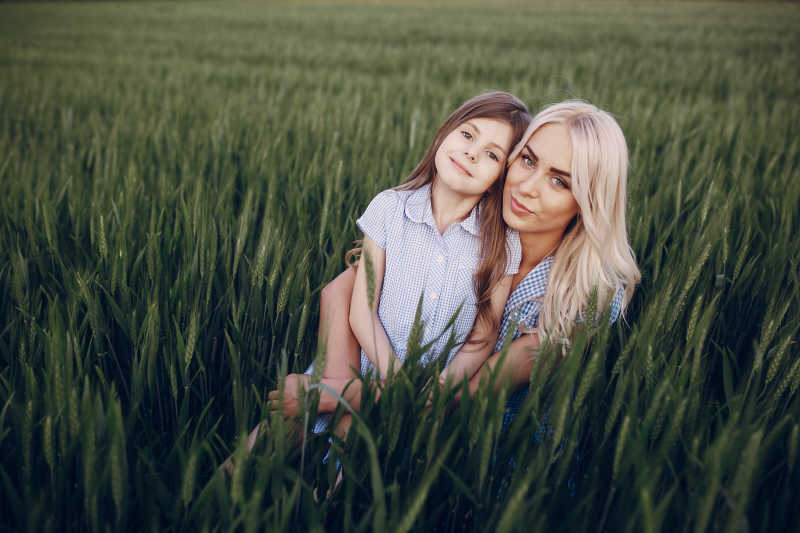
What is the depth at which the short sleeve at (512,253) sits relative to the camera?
3.89 ft

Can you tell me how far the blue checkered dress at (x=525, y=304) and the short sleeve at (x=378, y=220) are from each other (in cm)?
34

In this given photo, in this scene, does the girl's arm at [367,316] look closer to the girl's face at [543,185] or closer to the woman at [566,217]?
the woman at [566,217]

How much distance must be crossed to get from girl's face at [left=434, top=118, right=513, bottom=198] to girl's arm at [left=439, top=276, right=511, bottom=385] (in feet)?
0.77

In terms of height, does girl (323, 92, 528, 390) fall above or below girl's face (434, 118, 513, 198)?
below

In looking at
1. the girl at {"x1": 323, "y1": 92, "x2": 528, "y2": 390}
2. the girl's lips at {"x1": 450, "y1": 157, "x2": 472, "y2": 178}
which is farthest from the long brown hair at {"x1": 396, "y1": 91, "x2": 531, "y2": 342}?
the girl's lips at {"x1": 450, "y1": 157, "x2": 472, "y2": 178}

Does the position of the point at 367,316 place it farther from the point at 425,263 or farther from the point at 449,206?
the point at 449,206

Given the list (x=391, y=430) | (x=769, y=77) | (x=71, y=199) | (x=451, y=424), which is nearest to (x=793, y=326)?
(x=451, y=424)

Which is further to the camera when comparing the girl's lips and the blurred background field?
the girl's lips

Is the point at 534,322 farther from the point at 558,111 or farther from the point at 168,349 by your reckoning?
the point at 168,349

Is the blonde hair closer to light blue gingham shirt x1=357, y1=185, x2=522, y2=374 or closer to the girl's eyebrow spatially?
the girl's eyebrow

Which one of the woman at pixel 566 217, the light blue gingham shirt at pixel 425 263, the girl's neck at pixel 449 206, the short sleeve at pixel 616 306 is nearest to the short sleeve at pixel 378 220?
the light blue gingham shirt at pixel 425 263

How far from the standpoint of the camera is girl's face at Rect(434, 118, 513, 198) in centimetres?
113

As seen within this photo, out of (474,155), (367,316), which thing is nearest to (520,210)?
(474,155)

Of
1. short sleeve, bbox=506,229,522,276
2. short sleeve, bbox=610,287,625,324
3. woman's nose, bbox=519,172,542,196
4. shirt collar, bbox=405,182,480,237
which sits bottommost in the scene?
short sleeve, bbox=610,287,625,324
